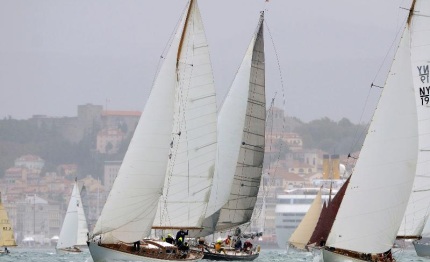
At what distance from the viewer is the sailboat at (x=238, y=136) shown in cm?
4781

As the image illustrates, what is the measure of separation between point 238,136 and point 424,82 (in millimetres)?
11400

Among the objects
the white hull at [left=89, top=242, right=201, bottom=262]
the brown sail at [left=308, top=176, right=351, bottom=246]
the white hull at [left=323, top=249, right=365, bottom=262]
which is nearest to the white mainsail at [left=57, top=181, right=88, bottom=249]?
the brown sail at [left=308, top=176, right=351, bottom=246]

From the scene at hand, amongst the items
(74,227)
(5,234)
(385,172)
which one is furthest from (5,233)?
(385,172)

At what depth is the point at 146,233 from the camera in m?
39.7

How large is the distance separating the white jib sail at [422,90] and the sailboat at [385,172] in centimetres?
199

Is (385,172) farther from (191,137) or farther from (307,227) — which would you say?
(307,227)

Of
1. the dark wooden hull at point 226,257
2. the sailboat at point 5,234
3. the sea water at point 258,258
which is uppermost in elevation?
the sailboat at point 5,234

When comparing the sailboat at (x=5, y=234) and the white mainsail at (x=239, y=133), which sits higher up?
the white mainsail at (x=239, y=133)

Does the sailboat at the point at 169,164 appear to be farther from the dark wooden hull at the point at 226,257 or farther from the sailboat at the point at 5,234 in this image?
the sailboat at the point at 5,234

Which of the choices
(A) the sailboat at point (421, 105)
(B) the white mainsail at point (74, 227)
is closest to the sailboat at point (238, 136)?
(A) the sailboat at point (421, 105)

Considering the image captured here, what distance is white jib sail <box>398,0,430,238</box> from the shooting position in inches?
1442

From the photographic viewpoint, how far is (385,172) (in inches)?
1345

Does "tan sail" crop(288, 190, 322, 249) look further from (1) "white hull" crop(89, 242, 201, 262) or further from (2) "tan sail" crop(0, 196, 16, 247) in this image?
(1) "white hull" crop(89, 242, 201, 262)

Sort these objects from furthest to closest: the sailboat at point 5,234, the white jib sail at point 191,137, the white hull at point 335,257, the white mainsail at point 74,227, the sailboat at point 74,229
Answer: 1. the white mainsail at point 74,227
2. the sailboat at point 74,229
3. the sailboat at point 5,234
4. the white jib sail at point 191,137
5. the white hull at point 335,257
